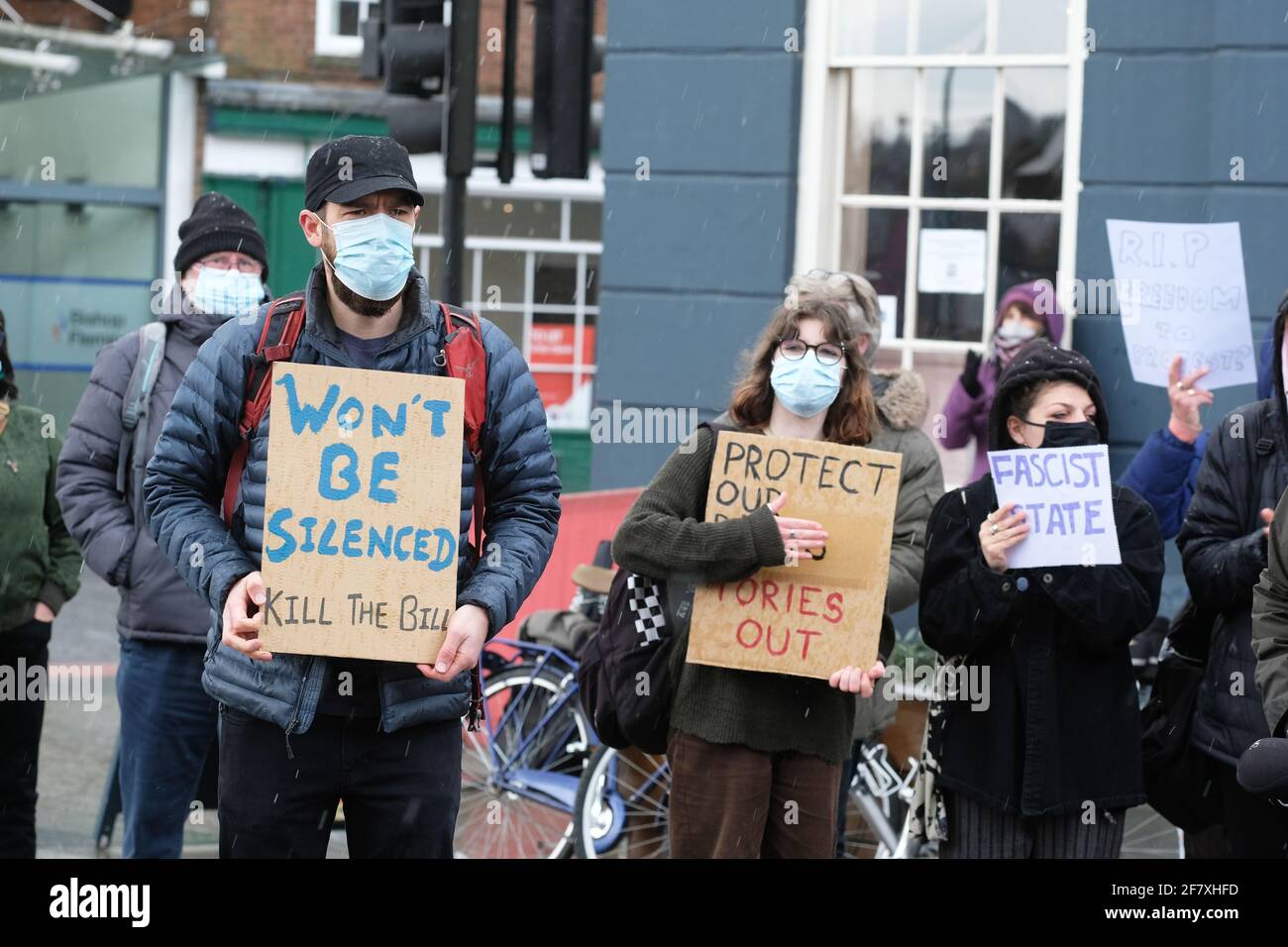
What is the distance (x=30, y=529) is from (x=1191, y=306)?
3.79 meters

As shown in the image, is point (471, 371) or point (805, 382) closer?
point (471, 371)

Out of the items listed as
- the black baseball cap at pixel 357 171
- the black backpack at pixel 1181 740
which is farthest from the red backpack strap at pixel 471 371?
the black backpack at pixel 1181 740

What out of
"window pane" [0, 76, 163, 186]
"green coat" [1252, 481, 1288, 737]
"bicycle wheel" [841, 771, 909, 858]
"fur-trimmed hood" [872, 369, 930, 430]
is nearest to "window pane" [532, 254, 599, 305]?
"window pane" [0, 76, 163, 186]

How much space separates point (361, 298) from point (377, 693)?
81 cm

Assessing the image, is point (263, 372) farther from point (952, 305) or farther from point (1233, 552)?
point (952, 305)

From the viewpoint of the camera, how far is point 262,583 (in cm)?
371

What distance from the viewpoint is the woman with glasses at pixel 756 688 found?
4578 mm

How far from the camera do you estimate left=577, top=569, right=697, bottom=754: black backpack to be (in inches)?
187

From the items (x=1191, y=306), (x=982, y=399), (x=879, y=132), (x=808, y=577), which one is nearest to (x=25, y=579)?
(x=808, y=577)

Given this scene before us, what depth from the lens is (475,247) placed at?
19.0 m

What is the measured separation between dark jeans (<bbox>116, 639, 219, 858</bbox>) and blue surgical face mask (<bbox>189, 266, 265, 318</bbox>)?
3.31ft

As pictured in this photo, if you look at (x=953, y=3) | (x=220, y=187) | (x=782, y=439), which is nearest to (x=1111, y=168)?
(x=953, y=3)

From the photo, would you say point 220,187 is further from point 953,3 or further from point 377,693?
point 377,693

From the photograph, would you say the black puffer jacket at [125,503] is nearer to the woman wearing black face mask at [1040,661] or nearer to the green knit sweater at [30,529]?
the green knit sweater at [30,529]
